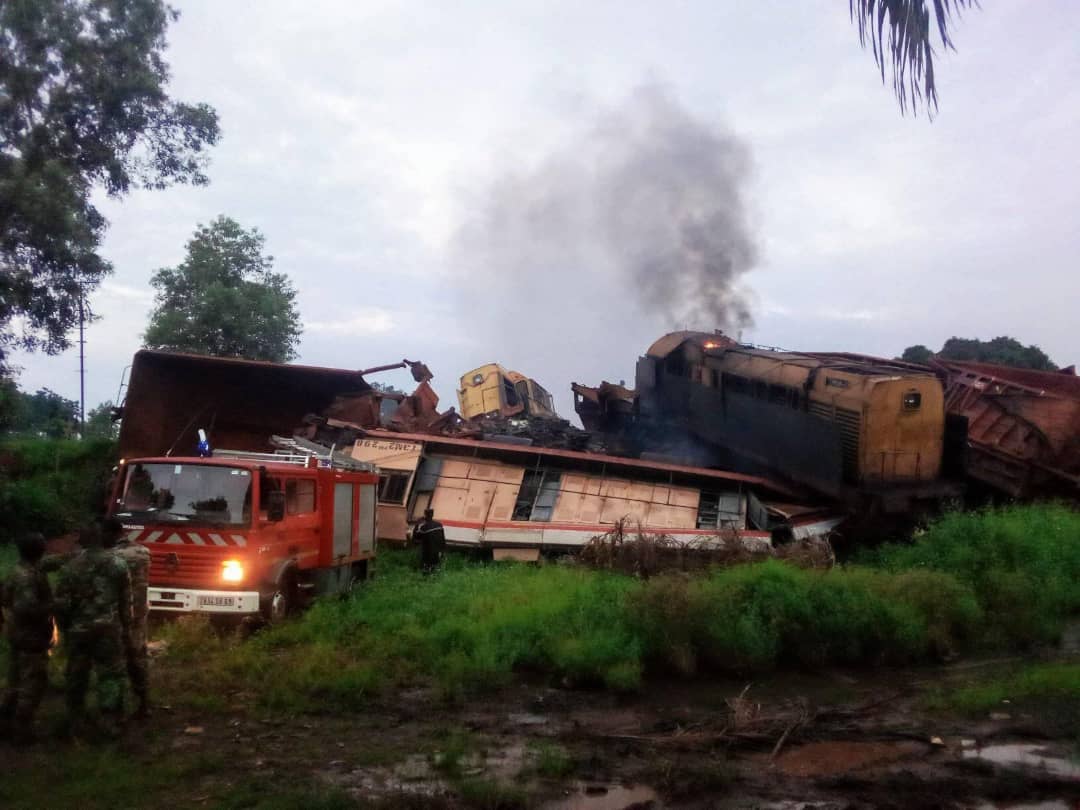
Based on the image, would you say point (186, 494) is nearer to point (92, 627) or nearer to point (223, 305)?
point (92, 627)

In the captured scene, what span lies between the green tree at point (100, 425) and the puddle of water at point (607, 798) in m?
17.5

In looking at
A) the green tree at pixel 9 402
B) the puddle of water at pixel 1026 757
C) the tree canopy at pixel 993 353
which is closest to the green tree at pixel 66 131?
the green tree at pixel 9 402

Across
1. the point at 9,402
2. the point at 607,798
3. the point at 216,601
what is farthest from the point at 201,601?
the point at 9,402

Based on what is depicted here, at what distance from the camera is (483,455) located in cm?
1892

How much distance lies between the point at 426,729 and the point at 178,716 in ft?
6.43

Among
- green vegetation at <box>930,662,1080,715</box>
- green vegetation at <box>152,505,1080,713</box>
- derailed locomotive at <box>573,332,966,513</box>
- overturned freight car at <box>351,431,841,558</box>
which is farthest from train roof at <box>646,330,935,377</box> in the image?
green vegetation at <box>930,662,1080,715</box>

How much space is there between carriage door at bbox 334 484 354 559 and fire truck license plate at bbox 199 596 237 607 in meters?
2.84

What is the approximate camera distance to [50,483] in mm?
19328

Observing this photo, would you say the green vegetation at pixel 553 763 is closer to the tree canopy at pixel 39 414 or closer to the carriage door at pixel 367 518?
the carriage door at pixel 367 518

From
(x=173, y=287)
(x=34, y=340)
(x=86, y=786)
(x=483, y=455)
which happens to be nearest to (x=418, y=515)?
(x=483, y=455)

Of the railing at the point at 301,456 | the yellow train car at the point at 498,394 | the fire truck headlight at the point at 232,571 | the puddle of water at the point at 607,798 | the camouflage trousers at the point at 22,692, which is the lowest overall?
the puddle of water at the point at 607,798

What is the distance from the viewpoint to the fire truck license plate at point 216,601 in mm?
9961

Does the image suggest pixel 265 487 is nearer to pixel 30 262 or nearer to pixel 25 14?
pixel 30 262

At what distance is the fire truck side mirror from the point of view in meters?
10.5
